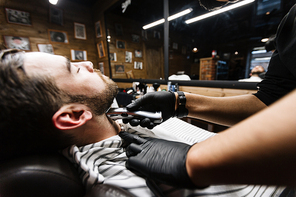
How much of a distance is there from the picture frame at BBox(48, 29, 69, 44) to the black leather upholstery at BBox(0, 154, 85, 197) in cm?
462

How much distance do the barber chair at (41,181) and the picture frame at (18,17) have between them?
4.69 meters

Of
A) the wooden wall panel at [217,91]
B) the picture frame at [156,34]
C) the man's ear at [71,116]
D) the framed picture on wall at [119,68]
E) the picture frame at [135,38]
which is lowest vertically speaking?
the wooden wall panel at [217,91]

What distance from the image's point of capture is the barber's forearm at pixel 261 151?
0.28m

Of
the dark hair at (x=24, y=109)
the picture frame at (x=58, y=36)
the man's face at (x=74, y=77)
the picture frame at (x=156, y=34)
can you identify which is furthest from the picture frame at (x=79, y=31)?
the dark hair at (x=24, y=109)

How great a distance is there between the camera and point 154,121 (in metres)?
1.01

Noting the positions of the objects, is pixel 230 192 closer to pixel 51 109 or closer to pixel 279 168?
pixel 279 168

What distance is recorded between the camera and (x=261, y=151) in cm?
29

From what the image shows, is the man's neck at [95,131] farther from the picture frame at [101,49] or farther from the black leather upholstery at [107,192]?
the picture frame at [101,49]

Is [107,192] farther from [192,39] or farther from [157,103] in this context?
[192,39]

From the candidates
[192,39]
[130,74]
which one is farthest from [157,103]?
[192,39]

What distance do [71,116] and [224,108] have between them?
126 centimetres

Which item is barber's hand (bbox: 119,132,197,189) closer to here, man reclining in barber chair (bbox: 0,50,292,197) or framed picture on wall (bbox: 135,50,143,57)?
man reclining in barber chair (bbox: 0,50,292,197)

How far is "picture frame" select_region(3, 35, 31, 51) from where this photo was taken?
3.16 m

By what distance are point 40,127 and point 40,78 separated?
26 centimetres
